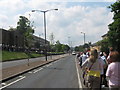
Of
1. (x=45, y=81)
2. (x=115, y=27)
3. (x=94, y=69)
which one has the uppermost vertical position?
(x=115, y=27)

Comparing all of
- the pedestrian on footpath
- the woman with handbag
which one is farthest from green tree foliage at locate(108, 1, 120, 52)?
the pedestrian on footpath

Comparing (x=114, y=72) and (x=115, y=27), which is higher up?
(x=115, y=27)

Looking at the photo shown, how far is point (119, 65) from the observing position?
258 inches

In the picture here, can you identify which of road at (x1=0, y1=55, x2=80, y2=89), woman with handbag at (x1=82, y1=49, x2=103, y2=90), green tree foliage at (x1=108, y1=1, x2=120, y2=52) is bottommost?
road at (x1=0, y1=55, x2=80, y2=89)

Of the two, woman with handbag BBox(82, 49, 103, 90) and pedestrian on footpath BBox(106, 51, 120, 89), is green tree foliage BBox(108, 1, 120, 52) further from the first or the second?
pedestrian on footpath BBox(106, 51, 120, 89)

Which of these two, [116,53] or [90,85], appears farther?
[90,85]

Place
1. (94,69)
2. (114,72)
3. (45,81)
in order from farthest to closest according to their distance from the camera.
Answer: (45,81) → (94,69) → (114,72)

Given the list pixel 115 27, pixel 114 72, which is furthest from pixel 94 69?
pixel 115 27

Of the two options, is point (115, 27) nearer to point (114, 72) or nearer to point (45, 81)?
point (45, 81)

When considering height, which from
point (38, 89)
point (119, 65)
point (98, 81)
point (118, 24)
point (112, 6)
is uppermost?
point (112, 6)

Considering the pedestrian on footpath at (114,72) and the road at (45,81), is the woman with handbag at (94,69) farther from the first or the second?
the road at (45,81)

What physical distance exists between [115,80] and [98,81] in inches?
47.9

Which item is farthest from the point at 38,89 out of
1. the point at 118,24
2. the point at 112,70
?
the point at 118,24

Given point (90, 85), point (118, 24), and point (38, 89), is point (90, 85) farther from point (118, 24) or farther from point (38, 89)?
Answer: point (118, 24)
